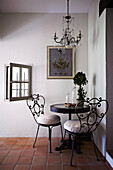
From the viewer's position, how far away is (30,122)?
395 cm

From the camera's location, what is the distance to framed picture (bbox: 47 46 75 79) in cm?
396

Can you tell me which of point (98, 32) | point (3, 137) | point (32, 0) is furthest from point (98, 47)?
point (3, 137)

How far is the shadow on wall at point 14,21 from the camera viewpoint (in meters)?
3.97

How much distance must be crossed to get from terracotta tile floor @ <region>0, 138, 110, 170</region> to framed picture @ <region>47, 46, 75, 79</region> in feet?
5.11

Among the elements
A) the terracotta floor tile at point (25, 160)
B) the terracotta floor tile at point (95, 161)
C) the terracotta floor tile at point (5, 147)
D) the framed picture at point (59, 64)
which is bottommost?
the terracotta floor tile at point (5, 147)

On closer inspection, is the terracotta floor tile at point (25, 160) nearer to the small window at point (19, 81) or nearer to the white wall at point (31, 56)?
the white wall at point (31, 56)

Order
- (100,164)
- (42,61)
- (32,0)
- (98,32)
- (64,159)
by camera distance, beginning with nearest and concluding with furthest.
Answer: (100,164)
(64,159)
(98,32)
(32,0)
(42,61)

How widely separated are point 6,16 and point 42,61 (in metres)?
1.39

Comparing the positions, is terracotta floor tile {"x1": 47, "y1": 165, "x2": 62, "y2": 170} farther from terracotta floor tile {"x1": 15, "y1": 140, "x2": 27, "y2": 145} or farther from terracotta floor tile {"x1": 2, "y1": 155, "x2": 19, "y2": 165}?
terracotta floor tile {"x1": 15, "y1": 140, "x2": 27, "y2": 145}

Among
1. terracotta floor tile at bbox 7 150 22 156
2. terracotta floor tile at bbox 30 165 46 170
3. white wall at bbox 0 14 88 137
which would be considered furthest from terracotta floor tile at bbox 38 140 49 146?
terracotta floor tile at bbox 30 165 46 170

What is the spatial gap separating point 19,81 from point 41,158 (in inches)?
67.7

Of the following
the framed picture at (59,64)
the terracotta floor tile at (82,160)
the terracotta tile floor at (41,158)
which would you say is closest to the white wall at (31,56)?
the framed picture at (59,64)

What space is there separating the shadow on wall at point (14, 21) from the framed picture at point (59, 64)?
82 centimetres

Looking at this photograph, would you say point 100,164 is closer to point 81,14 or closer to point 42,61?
point 42,61
